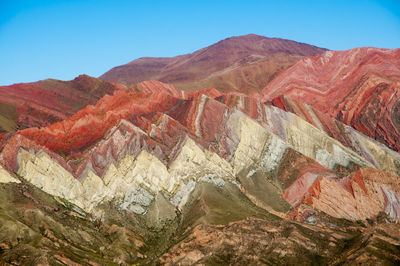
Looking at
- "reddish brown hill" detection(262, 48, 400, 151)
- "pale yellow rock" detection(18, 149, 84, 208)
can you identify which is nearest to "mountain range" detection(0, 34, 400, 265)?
"pale yellow rock" detection(18, 149, 84, 208)

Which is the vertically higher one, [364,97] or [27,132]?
[364,97]

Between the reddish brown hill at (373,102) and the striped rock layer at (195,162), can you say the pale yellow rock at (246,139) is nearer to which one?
the striped rock layer at (195,162)

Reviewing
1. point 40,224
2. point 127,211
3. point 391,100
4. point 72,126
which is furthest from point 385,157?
point 40,224

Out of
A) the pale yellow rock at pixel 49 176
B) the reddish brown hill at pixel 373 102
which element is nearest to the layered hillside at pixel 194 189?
the pale yellow rock at pixel 49 176

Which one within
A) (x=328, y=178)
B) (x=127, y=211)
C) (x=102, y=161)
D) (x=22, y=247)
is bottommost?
(x=22, y=247)

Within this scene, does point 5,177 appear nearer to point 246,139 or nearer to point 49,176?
point 49,176

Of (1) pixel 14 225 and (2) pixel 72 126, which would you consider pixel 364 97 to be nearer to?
(2) pixel 72 126
